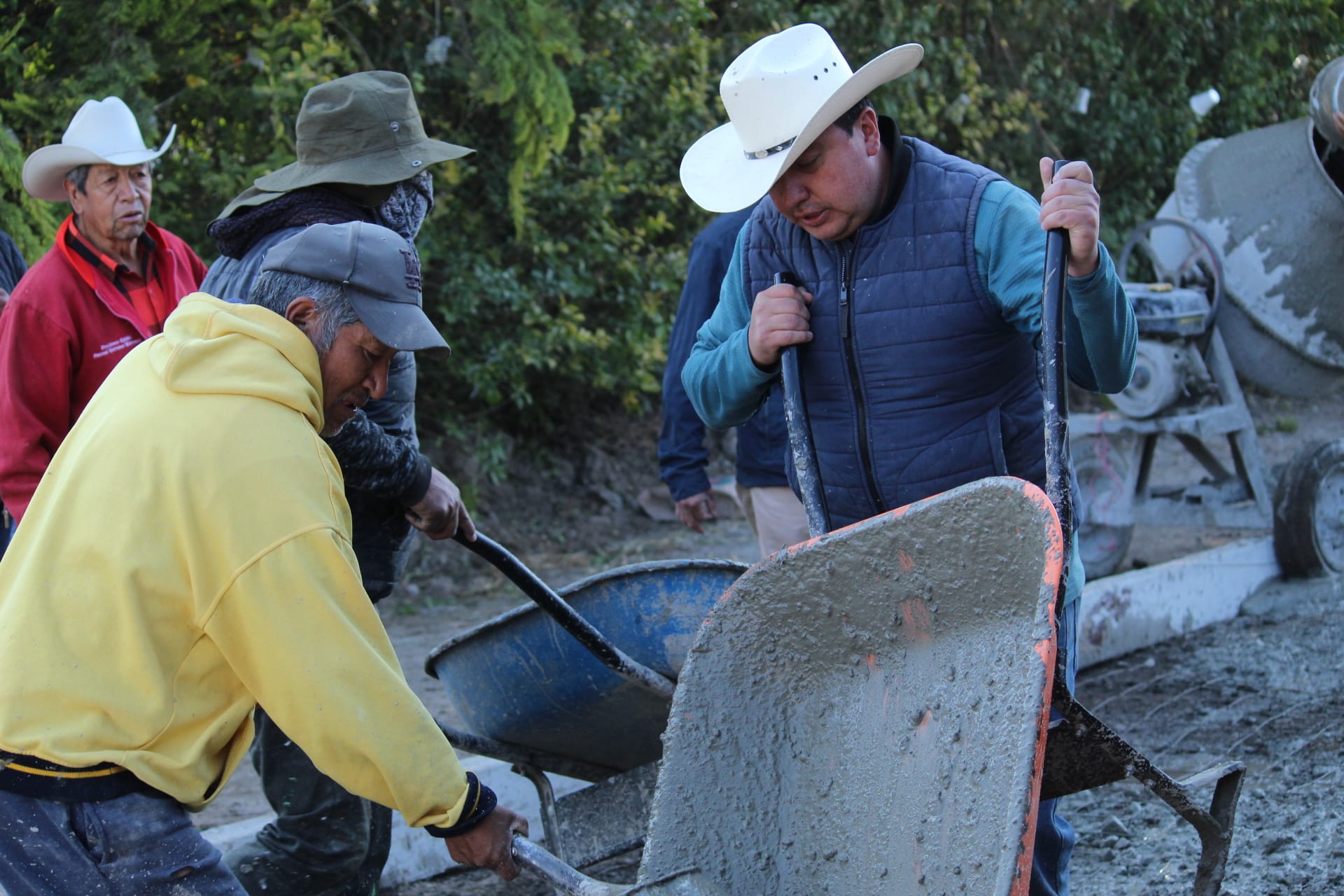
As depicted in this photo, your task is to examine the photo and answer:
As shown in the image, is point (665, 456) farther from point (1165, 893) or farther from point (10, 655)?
point (10, 655)

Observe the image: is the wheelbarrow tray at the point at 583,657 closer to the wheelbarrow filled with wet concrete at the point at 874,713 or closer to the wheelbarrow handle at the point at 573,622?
the wheelbarrow handle at the point at 573,622

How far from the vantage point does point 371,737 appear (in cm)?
183

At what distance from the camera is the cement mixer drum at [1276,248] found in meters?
5.91

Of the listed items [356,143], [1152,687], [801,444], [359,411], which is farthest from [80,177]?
[1152,687]

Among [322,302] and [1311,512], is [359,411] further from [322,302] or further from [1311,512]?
[1311,512]

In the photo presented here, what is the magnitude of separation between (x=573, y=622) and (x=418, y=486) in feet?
1.52

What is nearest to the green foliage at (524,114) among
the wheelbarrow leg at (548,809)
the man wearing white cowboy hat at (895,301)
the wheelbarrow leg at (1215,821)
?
the wheelbarrow leg at (548,809)

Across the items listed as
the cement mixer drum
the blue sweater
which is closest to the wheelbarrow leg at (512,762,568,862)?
the blue sweater

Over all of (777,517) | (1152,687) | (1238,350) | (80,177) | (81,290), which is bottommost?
(1152,687)

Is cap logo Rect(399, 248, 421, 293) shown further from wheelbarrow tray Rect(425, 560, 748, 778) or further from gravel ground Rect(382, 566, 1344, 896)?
gravel ground Rect(382, 566, 1344, 896)

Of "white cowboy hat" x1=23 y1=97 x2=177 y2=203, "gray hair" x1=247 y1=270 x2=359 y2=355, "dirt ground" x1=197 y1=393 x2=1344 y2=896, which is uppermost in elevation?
"white cowboy hat" x1=23 y1=97 x2=177 y2=203

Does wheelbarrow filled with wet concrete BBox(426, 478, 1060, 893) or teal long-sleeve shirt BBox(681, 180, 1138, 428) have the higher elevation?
teal long-sleeve shirt BBox(681, 180, 1138, 428)

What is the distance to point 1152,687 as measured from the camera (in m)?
4.70

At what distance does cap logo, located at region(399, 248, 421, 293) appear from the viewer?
2.06 m
